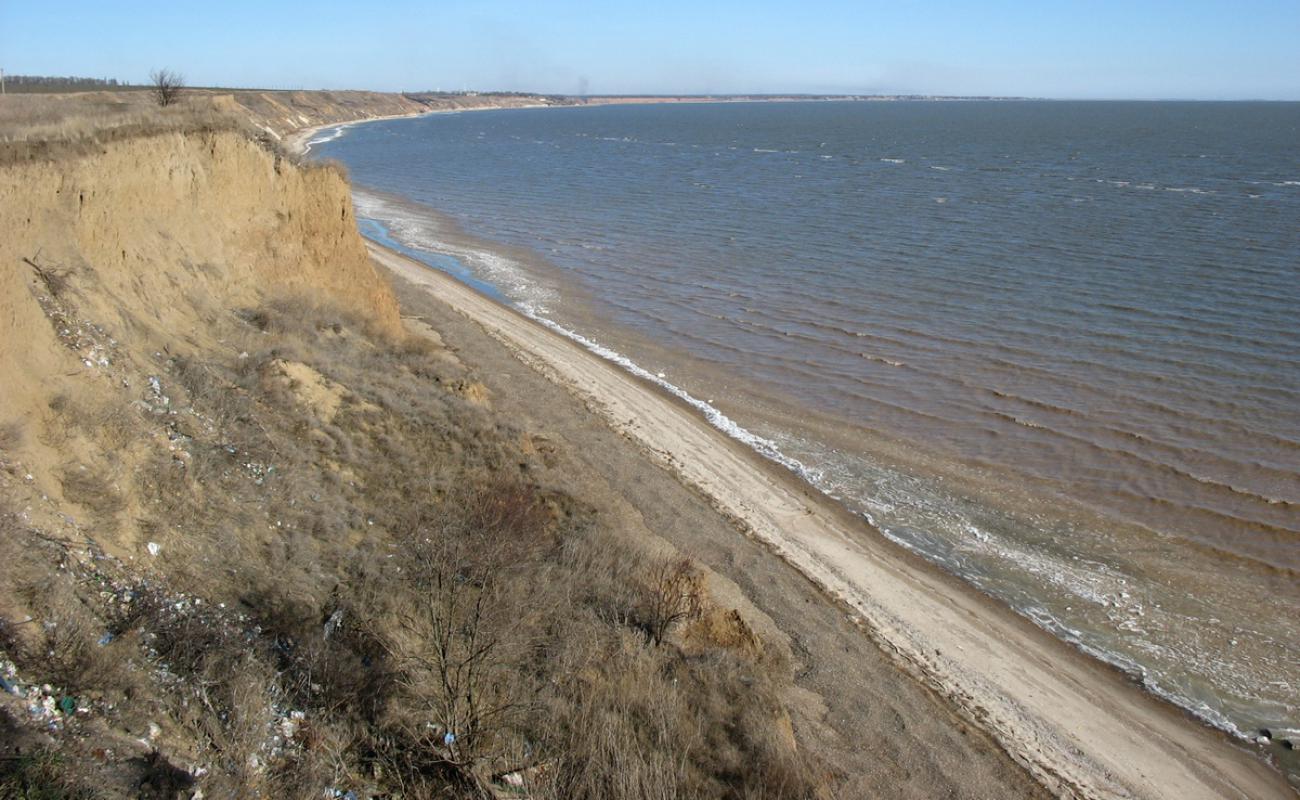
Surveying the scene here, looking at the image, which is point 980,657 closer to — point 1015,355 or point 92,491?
point 92,491

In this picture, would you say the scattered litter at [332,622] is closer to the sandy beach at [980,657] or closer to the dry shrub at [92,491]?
the dry shrub at [92,491]

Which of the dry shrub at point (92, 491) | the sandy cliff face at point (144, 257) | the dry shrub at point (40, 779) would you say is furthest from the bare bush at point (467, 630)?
the sandy cliff face at point (144, 257)

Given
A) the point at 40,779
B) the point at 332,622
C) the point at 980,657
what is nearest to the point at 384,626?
the point at 332,622

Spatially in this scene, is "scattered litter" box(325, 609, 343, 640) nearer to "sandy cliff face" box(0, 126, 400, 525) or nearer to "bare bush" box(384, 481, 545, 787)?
"bare bush" box(384, 481, 545, 787)

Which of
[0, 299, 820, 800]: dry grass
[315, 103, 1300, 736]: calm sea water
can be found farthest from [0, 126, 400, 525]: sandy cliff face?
[315, 103, 1300, 736]: calm sea water

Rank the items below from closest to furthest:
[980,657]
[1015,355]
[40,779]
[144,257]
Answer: [40,779] < [980,657] < [144,257] < [1015,355]

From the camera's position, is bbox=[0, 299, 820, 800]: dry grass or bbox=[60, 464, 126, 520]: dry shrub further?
bbox=[60, 464, 126, 520]: dry shrub
